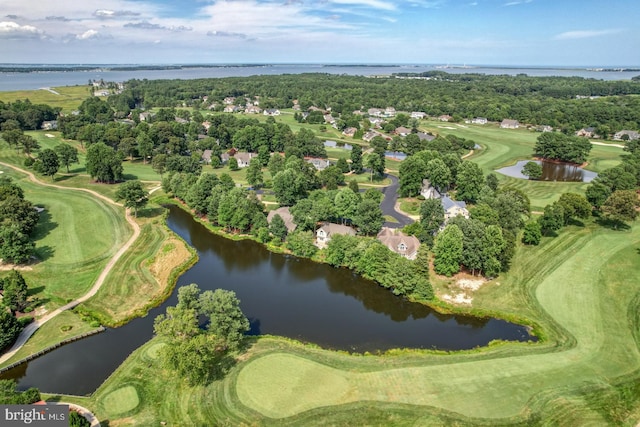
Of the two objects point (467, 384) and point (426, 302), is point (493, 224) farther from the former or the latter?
point (467, 384)

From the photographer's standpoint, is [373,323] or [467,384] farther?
[373,323]

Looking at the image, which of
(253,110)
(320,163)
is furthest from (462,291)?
(253,110)

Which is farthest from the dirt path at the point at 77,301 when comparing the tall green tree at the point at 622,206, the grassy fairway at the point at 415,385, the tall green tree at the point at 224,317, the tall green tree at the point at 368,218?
the tall green tree at the point at 622,206

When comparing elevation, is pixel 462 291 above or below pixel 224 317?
below

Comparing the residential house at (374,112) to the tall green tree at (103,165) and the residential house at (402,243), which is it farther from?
the residential house at (402,243)

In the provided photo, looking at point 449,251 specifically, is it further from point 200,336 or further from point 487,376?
point 200,336

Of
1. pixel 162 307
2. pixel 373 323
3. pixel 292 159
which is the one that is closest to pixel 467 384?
pixel 373 323
